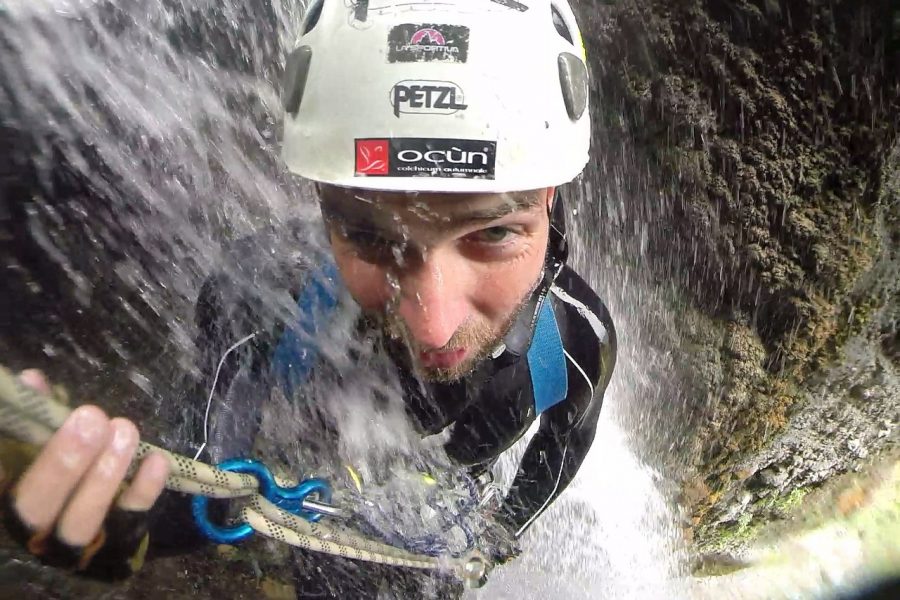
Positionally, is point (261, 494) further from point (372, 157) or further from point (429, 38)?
point (429, 38)

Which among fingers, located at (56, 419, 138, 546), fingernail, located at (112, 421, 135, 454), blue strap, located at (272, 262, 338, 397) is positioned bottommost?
blue strap, located at (272, 262, 338, 397)

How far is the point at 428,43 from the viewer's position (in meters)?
1.27

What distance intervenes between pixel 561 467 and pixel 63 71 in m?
3.35

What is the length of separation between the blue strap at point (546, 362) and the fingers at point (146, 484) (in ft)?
4.10

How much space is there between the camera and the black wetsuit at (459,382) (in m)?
1.83

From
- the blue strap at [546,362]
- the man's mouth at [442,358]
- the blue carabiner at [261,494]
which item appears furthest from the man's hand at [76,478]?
the blue strap at [546,362]

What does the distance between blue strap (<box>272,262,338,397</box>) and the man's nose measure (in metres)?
0.50

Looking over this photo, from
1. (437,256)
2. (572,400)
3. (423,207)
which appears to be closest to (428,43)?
(423,207)

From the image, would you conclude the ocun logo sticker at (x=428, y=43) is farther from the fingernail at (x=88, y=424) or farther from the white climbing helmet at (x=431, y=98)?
the fingernail at (x=88, y=424)

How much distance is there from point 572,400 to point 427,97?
4.32ft

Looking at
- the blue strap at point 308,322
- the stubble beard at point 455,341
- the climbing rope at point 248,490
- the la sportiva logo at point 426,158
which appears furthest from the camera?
the blue strap at point 308,322

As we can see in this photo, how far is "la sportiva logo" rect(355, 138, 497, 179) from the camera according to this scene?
1230mm

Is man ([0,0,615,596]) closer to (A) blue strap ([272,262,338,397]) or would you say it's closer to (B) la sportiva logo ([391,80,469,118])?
(B) la sportiva logo ([391,80,469,118])

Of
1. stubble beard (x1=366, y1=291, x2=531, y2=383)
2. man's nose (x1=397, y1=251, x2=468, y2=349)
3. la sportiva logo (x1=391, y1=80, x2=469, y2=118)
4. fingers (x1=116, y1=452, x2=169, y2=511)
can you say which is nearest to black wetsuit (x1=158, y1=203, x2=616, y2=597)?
stubble beard (x1=366, y1=291, x2=531, y2=383)
